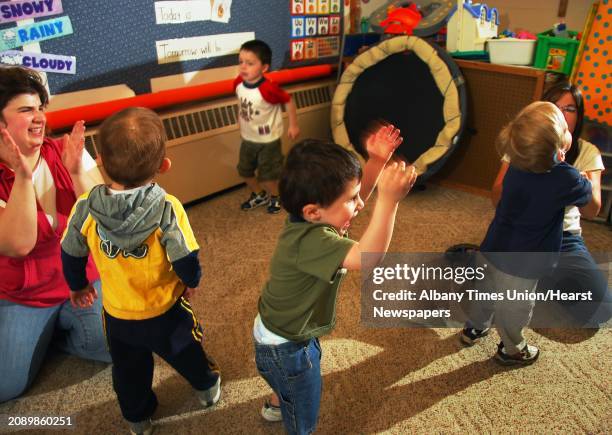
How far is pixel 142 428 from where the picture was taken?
140cm

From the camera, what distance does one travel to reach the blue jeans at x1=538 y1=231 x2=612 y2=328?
1832mm

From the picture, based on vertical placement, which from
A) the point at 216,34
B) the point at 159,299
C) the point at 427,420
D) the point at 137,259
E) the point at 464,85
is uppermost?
the point at 216,34

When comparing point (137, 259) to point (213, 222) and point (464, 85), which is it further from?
point (464, 85)

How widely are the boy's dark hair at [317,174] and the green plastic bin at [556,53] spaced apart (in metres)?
1.97

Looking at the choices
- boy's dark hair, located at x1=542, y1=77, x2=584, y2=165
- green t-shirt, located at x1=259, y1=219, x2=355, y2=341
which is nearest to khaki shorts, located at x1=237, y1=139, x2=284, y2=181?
boy's dark hair, located at x1=542, y1=77, x2=584, y2=165

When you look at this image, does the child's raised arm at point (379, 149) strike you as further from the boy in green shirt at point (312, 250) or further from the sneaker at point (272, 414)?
the sneaker at point (272, 414)

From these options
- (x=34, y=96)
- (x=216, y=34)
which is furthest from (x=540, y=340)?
(x=216, y=34)

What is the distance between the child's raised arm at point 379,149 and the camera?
3.85ft

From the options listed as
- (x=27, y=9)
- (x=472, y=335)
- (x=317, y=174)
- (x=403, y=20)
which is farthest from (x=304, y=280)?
(x=403, y=20)

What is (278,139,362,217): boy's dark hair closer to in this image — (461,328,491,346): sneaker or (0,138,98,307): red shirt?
(0,138,98,307): red shirt

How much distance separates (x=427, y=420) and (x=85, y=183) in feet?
4.16

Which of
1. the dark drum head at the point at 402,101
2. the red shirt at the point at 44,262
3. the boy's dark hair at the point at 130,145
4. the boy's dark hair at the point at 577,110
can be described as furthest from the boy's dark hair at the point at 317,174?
the dark drum head at the point at 402,101

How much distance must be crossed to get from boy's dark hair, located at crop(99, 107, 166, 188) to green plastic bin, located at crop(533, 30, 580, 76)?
2193 mm

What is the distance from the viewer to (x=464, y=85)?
2.64 meters
